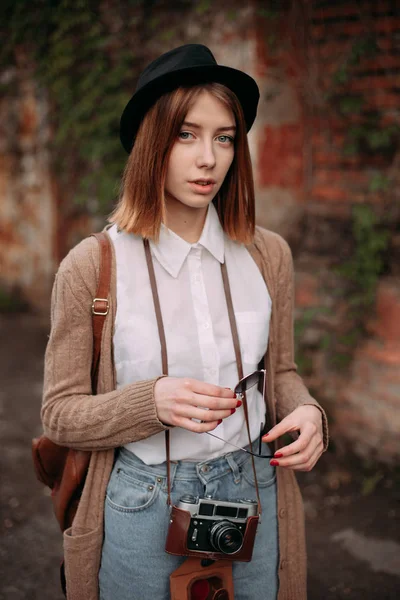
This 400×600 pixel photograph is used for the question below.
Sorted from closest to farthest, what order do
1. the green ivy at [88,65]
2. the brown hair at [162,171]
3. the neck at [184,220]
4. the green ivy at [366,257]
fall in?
the brown hair at [162,171]
the neck at [184,220]
the green ivy at [366,257]
the green ivy at [88,65]

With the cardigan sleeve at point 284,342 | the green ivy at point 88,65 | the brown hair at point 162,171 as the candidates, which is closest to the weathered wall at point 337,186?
the green ivy at point 88,65

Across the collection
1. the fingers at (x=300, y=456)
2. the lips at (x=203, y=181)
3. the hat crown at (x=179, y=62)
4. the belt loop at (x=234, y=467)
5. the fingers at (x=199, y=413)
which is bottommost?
the belt loop at (x=234, y=467)

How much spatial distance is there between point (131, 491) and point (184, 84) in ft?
3.61

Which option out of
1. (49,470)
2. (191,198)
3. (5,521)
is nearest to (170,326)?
(191,198)

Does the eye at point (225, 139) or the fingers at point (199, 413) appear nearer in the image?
the fingers at point (199, 413)

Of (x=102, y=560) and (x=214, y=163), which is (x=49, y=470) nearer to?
(x=102, y=560)

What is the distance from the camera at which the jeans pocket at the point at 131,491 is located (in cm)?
178

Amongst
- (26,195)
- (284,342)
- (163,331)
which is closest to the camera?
(163,331)

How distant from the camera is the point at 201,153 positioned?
181 centimetres

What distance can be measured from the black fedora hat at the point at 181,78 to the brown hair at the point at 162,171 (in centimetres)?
2

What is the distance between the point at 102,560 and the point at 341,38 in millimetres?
3267

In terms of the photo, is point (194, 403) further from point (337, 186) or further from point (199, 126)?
point (337, 186)

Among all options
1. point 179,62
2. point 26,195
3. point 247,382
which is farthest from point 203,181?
point 26,195

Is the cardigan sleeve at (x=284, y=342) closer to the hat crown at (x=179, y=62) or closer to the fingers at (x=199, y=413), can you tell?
the fingers at (x=199, y=413)
